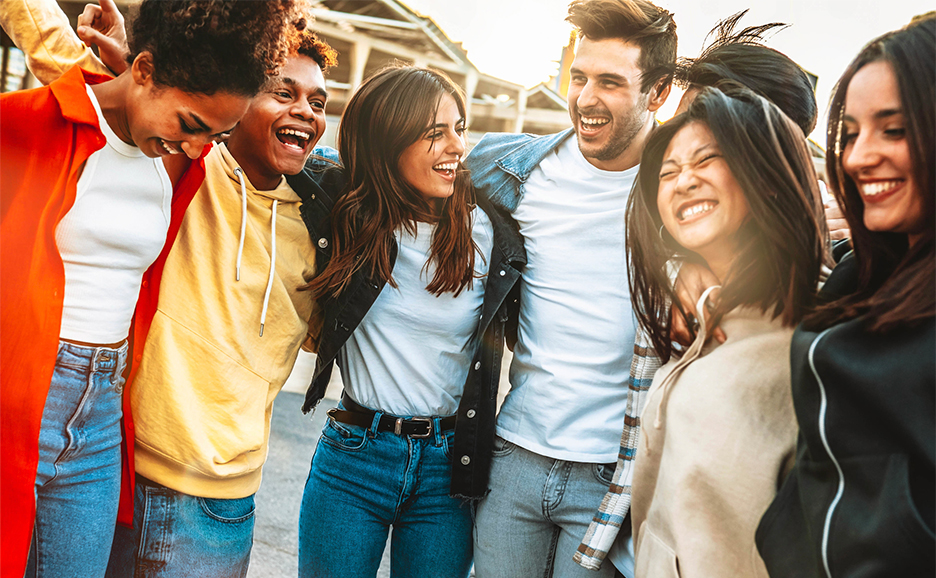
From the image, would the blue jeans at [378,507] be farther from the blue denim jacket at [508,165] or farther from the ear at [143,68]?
the ear at [143,68]

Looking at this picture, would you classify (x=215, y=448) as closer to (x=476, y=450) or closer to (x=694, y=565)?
(x=476, y=450)

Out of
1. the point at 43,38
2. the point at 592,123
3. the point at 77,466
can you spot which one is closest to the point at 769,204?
the point at 592,123

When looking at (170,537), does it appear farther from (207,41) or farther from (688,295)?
(688,295)

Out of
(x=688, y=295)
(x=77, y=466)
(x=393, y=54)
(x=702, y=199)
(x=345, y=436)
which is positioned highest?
(x=393, y=54)

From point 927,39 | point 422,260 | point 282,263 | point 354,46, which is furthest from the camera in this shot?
point 354,46

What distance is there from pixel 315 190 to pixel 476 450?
1.03 metres

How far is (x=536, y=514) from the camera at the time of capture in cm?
215

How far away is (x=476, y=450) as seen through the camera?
2207 millimetres

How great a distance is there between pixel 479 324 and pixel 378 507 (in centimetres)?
70

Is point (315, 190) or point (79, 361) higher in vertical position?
point (315, 190)

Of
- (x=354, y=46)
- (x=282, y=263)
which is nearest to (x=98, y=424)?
(x=282, y=263)

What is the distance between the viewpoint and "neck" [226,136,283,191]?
2213 millimetres

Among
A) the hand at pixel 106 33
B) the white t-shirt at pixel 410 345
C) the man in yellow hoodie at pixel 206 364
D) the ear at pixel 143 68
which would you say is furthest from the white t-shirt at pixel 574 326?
the hand at pixel 106 33

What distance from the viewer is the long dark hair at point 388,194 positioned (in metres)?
2.23
